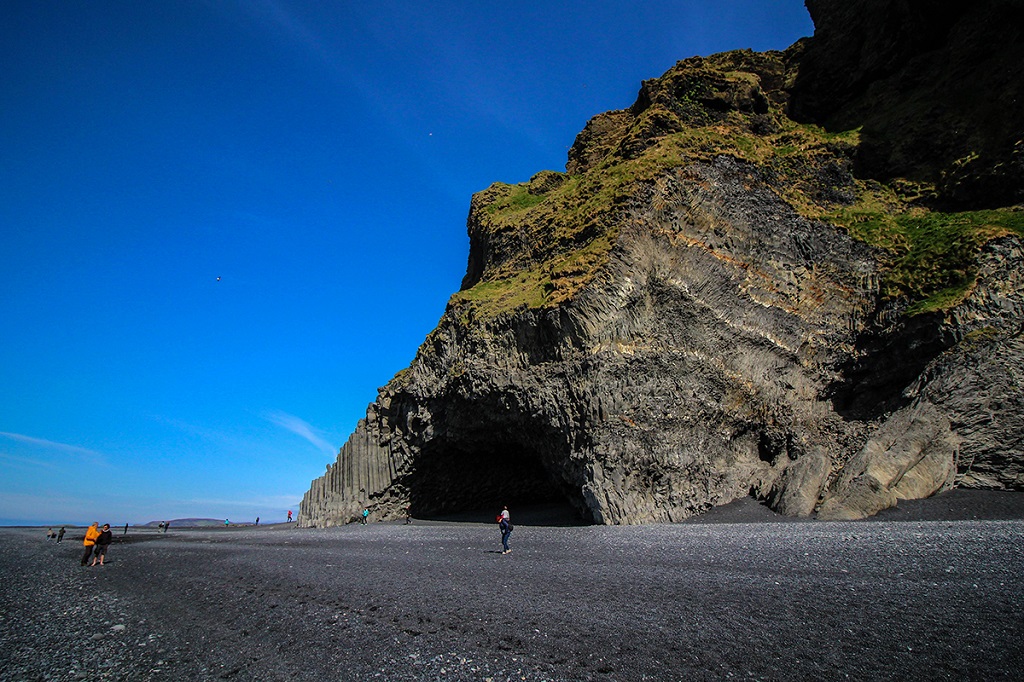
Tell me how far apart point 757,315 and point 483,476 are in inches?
802

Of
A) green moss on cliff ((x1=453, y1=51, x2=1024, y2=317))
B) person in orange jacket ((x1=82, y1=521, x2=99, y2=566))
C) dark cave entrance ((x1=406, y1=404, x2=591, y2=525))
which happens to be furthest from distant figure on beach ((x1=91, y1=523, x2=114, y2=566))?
green moss on cliff ((x1=453, y1=51, x2=1024, y2=317))

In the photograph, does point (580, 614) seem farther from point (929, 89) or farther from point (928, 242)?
point (929, 89)

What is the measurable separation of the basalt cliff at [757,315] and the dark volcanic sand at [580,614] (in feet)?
21.1

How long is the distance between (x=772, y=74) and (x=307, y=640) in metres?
46.4

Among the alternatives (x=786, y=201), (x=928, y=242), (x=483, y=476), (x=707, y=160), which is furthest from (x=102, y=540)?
(x=928, y=242)

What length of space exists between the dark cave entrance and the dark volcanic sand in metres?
12.4

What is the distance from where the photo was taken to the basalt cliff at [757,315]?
20516 mm

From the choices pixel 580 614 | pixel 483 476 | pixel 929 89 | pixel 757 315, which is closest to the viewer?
pixel 580 614

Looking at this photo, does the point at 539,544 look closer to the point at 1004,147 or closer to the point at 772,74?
the point at 1004,147

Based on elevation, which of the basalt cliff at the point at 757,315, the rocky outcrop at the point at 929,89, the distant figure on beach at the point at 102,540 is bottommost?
the distant figure on beach at the point at 102,540

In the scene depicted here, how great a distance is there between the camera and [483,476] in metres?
34.1

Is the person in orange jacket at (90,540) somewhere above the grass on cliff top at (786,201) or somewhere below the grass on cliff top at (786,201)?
below

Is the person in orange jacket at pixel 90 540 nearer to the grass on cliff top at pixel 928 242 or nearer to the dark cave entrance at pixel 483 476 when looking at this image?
the dark cave entrance at pixel 483 476

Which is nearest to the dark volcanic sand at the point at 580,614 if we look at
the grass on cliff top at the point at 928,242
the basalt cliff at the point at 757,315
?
the basalt cliff at the point at 757,315
